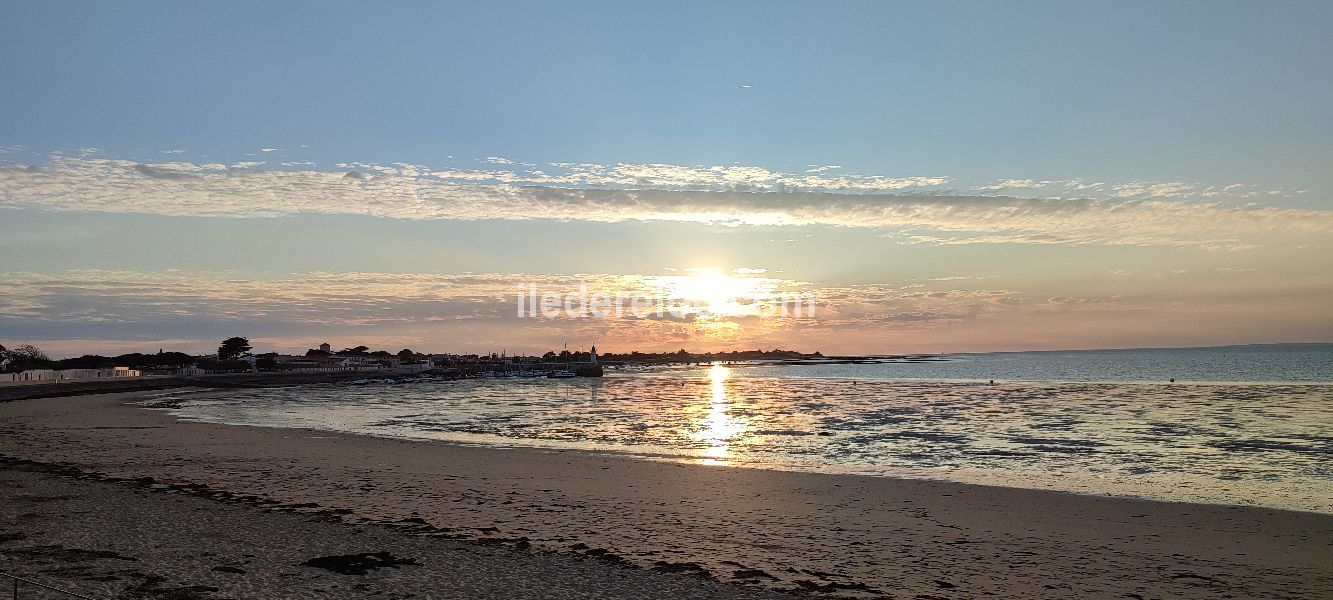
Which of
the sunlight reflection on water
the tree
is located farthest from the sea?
the tree

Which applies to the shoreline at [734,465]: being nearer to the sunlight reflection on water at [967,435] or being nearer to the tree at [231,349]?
the sunlight reflection on water at [967,435]

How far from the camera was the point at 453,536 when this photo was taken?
1334 cm

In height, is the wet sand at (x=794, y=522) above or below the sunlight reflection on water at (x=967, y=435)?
above

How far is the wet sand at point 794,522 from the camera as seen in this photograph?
1134cm

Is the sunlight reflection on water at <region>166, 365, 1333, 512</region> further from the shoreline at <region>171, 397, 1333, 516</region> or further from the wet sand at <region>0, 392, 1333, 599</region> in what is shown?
the wet sand at <region>0, 392, 1333, 599</region>

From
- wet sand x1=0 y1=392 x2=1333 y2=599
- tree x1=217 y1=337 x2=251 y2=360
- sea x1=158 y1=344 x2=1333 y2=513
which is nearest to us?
wet sand x1=0 y1=392 x2=1333 y2=599

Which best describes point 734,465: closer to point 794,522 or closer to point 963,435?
point 794,522

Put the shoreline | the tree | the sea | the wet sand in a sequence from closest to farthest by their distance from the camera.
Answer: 1. the wet sand
2. the shoreline
3. the sea
4. the tree

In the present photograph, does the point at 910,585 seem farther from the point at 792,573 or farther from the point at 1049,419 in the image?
the point at 1049,419

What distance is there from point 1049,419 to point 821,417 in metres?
12.1

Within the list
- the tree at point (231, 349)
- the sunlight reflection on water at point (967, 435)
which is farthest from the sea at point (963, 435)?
the tree at point (231, 349)

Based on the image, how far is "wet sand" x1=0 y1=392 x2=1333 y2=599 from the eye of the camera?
11.3m

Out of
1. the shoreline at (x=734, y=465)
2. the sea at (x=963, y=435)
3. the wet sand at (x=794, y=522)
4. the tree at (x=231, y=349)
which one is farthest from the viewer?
the tree at (x=231, y=349)

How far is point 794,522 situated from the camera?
1517 centimetres
